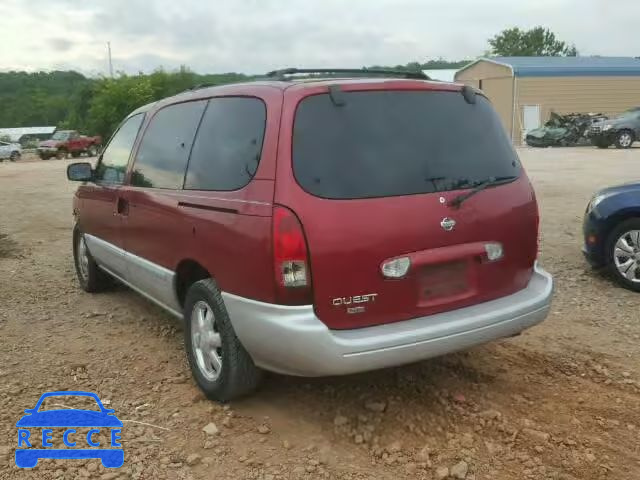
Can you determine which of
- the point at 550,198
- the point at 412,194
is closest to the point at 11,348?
the point at 412,194

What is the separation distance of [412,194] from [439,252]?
323 millimetres

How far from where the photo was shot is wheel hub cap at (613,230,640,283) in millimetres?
5785

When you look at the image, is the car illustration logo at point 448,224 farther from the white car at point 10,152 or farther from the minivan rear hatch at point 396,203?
the white car at point 10,152

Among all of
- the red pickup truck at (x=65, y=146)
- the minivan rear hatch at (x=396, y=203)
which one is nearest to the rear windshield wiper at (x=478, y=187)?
the minivan rear hatch at (x=396, y=203)

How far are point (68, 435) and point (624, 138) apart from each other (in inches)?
1084

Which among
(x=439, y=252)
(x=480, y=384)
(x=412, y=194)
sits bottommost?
(x=480, y=384)

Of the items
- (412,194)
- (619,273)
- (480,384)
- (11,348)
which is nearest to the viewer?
(412,194)

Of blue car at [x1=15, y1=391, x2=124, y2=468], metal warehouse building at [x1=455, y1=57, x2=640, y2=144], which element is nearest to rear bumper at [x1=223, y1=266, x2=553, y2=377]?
blue car at [x1=15, y1=391, x2=124, y2=468]

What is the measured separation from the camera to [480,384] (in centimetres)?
390

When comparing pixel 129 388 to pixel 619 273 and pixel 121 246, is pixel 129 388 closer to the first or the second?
pixel 121 246

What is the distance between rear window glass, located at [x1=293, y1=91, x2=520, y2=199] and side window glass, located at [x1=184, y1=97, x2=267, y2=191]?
30 cm

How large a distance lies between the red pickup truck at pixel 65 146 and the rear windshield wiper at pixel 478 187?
42.6 metres

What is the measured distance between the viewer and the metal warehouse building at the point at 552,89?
120 feet

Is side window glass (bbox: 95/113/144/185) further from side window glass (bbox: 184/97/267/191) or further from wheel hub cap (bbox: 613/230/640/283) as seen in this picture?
wheel hub cap (bbox: 613/230/640/283)
